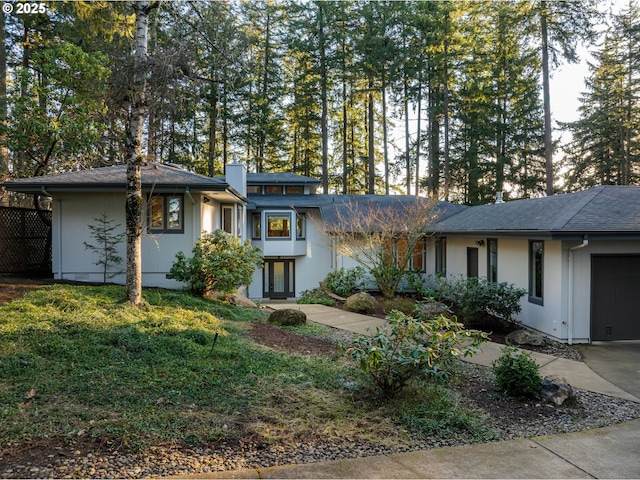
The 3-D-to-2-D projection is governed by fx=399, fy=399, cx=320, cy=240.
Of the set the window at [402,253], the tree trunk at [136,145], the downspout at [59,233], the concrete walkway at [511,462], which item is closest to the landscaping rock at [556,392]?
the concrete walkway at [511,462]

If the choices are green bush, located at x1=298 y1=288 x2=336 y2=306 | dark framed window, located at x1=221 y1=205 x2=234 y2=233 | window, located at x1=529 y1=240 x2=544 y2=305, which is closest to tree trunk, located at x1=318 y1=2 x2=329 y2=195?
dark framed window, located at x1=221 y1=205 x2=234 y2=233

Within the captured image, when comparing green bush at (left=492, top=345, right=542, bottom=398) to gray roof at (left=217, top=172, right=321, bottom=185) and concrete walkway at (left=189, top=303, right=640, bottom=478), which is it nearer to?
concrete walkway at (left=189, top=303, right=640, bottom=478)

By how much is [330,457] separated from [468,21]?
2426cm

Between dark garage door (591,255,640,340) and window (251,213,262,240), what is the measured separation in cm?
1233

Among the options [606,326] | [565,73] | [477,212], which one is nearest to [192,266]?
[606,326]

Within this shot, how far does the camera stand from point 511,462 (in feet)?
10.8

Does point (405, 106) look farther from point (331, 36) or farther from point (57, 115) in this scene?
point (57, 115)

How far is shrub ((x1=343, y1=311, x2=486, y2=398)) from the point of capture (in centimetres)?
419

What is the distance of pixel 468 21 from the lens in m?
21.7

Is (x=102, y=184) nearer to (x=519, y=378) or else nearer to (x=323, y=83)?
(x=519, y=378)

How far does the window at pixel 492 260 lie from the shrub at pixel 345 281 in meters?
4.17

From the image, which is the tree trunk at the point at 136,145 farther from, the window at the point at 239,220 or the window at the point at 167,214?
the window at the point at 239,220

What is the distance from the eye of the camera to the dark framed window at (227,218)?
44.3ft

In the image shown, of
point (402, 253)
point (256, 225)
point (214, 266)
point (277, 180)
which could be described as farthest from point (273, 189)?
point (214, 266)
